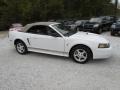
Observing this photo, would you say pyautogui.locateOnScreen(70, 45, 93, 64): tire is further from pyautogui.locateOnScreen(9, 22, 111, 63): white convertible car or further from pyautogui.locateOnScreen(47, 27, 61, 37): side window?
pyautogui.locateOnScreen(47, 27, 61, 37): side window

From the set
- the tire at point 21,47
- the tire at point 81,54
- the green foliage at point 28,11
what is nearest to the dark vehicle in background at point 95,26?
the tire at point 21,47

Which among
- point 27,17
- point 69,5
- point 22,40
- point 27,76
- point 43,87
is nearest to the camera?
point 43,87

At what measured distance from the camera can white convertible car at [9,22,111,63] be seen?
5.38 metres

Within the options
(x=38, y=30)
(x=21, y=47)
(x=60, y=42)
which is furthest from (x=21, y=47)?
(x=60, y=42)

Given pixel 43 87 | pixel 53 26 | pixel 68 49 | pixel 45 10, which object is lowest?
pixel 43 87

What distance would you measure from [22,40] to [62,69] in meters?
2.42

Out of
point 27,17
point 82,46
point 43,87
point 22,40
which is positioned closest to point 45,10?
point 27,17

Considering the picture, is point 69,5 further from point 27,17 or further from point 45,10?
point 27,17

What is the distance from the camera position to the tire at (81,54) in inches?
213

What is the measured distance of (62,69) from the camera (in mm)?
5082

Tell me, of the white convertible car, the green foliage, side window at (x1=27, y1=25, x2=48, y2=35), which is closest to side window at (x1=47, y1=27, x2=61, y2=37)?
the white convertible car

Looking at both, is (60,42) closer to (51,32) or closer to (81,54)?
(51,32)

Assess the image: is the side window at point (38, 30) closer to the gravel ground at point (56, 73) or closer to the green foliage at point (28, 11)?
the gravel ground at point (56, 73)

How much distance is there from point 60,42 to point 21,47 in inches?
75.6
